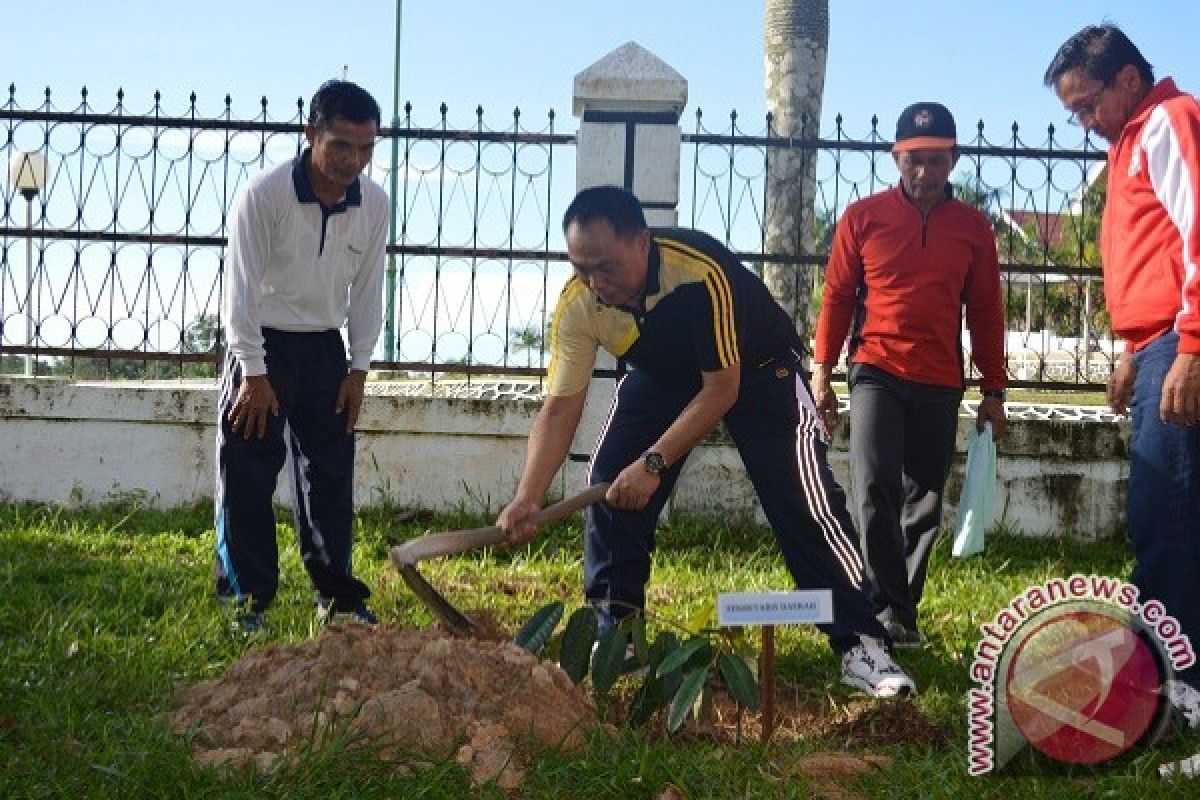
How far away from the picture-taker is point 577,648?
133 inches

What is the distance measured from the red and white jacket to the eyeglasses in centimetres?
9

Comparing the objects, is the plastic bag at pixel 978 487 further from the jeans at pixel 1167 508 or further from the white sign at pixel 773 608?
the white sign at pixel 773 608

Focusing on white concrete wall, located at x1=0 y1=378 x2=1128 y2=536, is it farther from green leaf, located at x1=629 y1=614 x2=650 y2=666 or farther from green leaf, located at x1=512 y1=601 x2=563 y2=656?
green leaf, located at x1=629 y1=614 x2=650 y2=666

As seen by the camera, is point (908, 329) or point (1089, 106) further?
point (908, 329)

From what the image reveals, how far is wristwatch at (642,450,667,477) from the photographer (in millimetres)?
3518

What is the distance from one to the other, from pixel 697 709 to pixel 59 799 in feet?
4.71

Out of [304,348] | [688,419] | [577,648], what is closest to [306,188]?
[304,348]

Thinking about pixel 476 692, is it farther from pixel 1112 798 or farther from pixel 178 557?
pixel 178 557

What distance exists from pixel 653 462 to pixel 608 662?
1.83ft

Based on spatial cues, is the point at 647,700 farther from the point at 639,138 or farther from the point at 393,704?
the point at 639,138

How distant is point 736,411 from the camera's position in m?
3.94

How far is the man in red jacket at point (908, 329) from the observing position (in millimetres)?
4320

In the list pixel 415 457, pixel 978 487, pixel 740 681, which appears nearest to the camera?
pixel 740 681

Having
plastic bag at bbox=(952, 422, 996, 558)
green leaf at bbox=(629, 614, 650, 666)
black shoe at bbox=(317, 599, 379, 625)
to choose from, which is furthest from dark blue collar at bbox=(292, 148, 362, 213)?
plastic bag at bbox=(952, 422, 996, 558)
